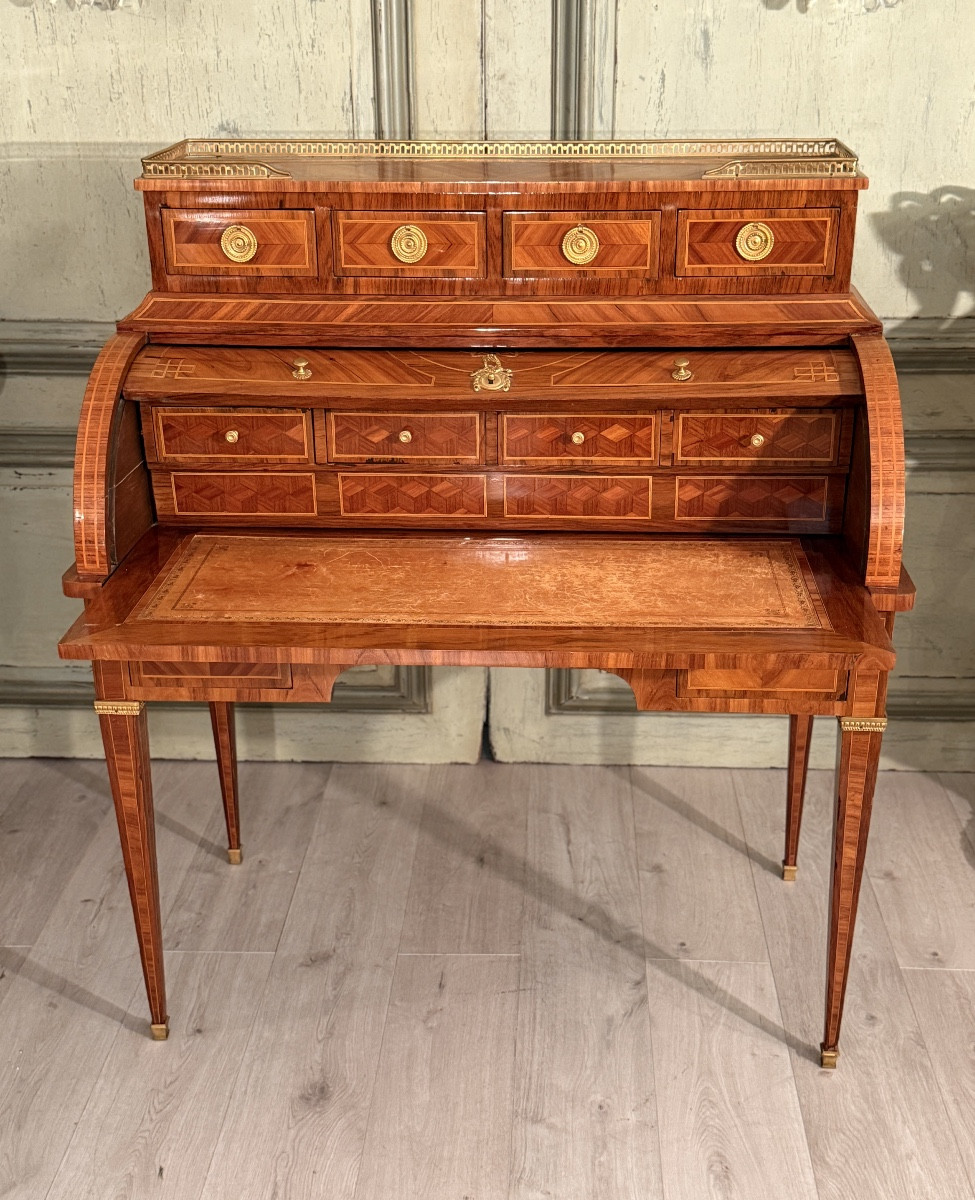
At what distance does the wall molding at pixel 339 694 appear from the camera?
346 cm

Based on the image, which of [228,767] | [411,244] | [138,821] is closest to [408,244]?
[411,244]

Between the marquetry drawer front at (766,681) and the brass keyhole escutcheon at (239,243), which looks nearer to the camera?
the marquetry drawer front at (766,681)

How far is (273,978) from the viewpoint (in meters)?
2.73

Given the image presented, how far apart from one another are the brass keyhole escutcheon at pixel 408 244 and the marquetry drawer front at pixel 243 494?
1.48 feet

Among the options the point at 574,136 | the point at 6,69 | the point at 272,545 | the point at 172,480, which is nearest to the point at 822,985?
the point at 272,545

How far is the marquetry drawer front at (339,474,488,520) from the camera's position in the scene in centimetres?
253

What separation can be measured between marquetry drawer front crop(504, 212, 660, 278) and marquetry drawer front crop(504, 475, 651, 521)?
387 millimetres

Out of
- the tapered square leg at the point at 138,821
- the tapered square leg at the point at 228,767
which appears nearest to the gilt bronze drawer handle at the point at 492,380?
the tapered square leg at the point at 138,821

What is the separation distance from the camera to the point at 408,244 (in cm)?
243

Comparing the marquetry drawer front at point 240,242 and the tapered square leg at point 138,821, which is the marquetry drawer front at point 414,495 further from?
the tapered square leg at point 138,821

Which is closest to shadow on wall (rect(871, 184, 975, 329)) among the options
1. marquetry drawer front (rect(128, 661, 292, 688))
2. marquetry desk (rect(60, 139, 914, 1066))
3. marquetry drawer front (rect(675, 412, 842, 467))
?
marquetry desk (rect(60, 139, 914, 1066))

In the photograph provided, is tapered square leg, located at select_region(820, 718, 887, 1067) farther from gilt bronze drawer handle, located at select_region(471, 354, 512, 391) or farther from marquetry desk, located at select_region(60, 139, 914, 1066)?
gilt bronze drawer handle, located at select_region(471, 354, 512, 391)

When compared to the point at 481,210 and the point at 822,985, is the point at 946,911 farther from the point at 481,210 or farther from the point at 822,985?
the point at 481,210

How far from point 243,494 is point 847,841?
1303 millimetres
